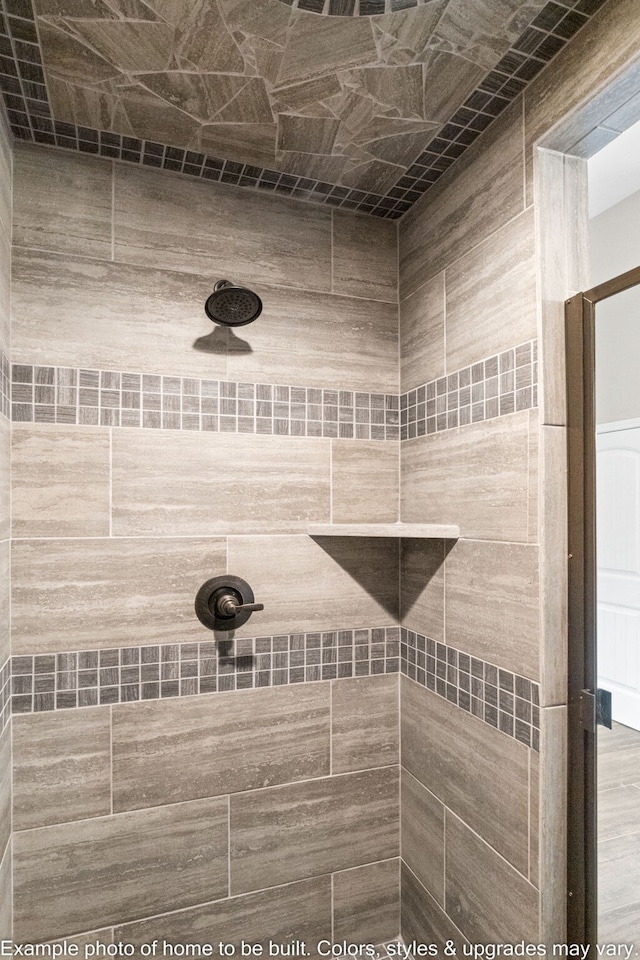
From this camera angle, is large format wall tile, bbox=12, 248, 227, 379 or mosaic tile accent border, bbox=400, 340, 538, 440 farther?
large format wall tile, bbox=12, 248, 227, 379

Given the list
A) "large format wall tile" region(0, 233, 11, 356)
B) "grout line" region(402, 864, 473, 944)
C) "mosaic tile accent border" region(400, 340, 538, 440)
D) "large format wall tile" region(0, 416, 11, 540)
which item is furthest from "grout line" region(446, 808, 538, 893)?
"large format wall tile" region(0, 233, 11, 356)

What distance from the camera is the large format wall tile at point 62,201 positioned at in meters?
1.39

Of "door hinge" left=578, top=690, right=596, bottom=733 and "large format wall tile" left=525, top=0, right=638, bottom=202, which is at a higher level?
"large format wall tile" left=525, top=0, right=638, bottom=202

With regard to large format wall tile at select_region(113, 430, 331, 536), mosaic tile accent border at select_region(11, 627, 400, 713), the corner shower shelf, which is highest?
large format wall tile at select_region(113, 430, 331, 536)

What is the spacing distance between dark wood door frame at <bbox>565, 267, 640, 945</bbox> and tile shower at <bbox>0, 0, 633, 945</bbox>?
0.22 feet

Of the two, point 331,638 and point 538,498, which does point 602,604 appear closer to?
point 538,498

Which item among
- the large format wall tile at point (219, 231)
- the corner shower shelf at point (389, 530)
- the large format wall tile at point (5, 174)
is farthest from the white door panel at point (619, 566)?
the large format wall tile at point (5, 174)

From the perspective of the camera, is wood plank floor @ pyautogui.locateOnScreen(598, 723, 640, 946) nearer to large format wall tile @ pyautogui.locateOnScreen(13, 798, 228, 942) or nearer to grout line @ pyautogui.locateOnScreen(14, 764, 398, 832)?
grout line @ pyautogui.locateOnScreen(14, 764, 398, 832)

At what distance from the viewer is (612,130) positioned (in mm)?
1121

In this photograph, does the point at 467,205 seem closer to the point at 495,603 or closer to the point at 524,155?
the point at 524,155

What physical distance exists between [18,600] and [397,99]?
148cm

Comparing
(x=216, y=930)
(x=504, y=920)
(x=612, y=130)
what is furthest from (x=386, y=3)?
(x=216, y=930)

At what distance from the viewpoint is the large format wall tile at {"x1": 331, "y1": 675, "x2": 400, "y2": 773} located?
5.39 ft

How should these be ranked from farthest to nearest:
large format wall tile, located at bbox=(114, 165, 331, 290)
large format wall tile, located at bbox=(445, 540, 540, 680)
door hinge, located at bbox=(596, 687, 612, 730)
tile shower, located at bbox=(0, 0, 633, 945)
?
large format wall tile, located at bbox=(114, 165, 331, 290) < tile shower, located at bbox=(0, 0, 633, 945) < large format wall tile, located at bbox=(445, 540, 540, 680) < door hinge, located at bbox=(596, 687, 612, 730)
